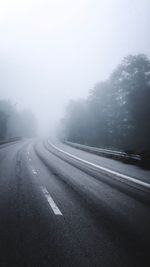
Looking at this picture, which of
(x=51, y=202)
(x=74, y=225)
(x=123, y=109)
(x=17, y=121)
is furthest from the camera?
(x=17, y=121)

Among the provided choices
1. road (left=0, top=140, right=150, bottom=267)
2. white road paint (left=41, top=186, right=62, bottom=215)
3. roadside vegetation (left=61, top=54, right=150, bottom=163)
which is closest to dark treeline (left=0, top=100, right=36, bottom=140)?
roadside vegetation (left=61, top=54, right=150, bottom=163)

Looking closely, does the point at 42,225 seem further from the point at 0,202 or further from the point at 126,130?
the point at 126,130

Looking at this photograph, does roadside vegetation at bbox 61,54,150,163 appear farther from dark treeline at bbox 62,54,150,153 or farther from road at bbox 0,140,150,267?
road at bbox 0,140,150,267

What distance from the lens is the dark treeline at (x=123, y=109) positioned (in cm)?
4738

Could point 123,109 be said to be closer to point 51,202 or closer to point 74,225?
point 51,202

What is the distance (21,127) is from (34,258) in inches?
5500

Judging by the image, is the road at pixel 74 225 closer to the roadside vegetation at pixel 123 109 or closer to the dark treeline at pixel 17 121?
the roadside vegetation at pixel 123 109

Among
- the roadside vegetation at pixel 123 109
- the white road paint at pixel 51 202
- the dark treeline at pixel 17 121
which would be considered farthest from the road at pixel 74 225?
the dark treeline at pixel 17 121

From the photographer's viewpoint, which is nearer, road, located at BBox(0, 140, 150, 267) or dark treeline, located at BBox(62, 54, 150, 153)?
road, located at BBox(0, 140, 150, 267)

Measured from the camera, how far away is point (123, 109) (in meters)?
55.3

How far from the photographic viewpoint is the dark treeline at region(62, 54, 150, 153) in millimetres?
47375

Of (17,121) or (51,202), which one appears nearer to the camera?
(51,202)

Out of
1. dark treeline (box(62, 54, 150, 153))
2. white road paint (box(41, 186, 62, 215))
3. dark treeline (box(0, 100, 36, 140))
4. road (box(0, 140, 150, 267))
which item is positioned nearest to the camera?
road (box(0, 140, 150, 267))

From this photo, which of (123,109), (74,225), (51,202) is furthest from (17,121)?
(74,225)
